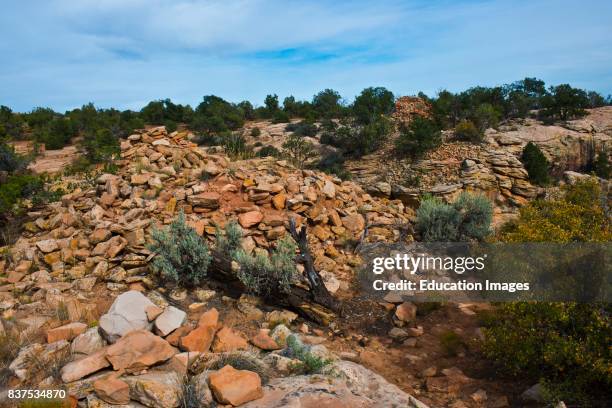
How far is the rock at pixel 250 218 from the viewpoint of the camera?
8.11 meters

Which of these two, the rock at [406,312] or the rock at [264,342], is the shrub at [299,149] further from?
the rock at [264,342]

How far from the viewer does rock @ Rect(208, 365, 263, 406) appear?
3457 mm

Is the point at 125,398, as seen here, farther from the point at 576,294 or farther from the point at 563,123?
the point at 563,123

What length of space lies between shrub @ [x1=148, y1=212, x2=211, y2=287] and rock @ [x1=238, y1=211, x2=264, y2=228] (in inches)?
49.1

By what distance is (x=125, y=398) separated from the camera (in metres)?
3.51

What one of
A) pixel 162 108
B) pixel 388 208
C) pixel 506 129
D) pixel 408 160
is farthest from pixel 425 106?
pixel 162 108

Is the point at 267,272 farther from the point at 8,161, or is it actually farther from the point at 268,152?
the point at 268,152

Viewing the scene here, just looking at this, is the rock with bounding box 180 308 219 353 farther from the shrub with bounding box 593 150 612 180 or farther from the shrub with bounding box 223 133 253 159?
the shrub with bounding box 593 150 612 180

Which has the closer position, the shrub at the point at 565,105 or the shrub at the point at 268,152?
the shrub at the point at 268,152

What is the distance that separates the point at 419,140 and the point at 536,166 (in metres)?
4.14

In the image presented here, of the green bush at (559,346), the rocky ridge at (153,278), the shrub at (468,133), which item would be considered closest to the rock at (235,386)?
the rocky ridge at (153,278)

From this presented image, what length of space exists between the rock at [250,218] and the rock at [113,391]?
469 centimetres

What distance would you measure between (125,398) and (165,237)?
358cm

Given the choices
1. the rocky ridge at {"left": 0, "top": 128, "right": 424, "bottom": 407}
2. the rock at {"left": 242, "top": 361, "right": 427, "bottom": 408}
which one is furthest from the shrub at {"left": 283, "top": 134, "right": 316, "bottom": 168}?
the rock at {"left": 242, "top": 361, "right": 427, "bottom": 408}
